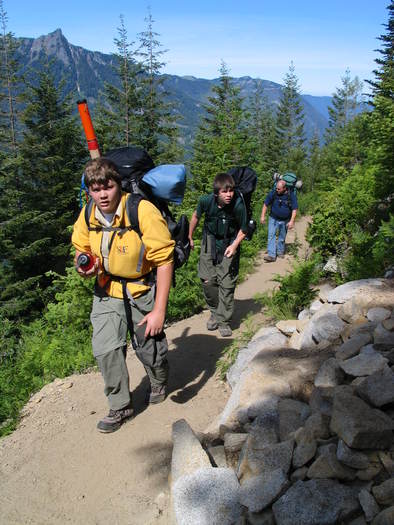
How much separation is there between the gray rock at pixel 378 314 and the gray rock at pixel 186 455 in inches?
67.7

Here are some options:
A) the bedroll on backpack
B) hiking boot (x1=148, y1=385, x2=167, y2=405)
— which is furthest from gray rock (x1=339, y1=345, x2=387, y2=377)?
the bedroll on backpack

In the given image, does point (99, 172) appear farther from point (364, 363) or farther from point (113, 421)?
point (364, 363)

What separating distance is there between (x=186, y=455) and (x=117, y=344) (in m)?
1.11

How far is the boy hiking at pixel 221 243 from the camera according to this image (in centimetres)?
513

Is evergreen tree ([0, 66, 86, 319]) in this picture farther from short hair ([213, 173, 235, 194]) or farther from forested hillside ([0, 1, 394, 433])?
short hair ([213, 173, 235, 194])

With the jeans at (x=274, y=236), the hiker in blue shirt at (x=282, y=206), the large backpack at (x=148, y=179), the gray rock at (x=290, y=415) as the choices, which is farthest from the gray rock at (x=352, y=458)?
the jeans at (x=274, y=236)

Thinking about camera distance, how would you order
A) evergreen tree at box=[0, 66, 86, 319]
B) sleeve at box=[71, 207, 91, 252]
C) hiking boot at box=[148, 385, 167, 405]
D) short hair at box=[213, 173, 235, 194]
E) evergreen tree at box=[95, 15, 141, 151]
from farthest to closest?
evergreen tree at box=[95, 15, 141, 151], evergreen tree at box=[0, 66, 86, 319], short hair at box=[213, 173, 235, 194], hiking boot at box=[148, 385, 167, 405], sleeve at box=[71, 207, 91, 252]

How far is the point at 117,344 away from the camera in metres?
3.44

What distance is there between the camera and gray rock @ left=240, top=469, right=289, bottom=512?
84.9 inches

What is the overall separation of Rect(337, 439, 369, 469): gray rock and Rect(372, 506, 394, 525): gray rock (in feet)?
1.04

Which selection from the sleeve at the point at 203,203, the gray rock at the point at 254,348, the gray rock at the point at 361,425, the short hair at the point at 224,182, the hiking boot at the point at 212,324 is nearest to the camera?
the gray rock at the point at 361,425

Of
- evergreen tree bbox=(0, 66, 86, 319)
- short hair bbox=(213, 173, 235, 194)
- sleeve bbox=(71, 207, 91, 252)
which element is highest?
short hair bbox=(213, 173, 235, 194)

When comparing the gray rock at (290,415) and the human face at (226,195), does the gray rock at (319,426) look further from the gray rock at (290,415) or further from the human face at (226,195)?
the human face at (226,195)

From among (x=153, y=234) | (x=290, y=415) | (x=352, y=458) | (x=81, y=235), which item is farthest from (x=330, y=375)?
(x=81, y=235)
